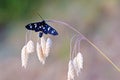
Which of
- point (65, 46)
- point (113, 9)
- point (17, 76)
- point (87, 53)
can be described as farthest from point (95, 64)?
point (17, 76)

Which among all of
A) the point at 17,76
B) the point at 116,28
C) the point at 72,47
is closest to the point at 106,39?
the point at 116,28

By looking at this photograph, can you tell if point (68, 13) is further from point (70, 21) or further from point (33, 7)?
point (33, 7)

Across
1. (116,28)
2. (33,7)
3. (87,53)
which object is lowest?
(87,53)

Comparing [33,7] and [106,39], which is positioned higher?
[33,7]

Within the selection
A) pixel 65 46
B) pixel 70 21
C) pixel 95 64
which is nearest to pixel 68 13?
pixel 70 21

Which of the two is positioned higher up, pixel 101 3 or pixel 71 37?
pixel 101 3

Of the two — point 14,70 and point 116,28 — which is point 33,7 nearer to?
point 14,70
